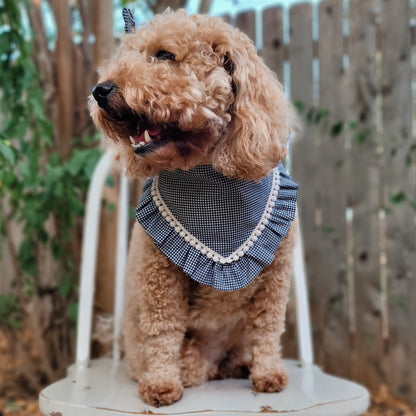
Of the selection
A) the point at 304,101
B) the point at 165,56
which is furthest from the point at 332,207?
the point at 165,56

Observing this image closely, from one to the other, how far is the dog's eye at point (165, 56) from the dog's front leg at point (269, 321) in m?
0.44

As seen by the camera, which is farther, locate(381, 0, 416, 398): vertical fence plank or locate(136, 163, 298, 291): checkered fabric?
locate(381, 0, 416, 398): vertical fence plank

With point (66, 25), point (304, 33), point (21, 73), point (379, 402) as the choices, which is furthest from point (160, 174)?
point (379, 402)

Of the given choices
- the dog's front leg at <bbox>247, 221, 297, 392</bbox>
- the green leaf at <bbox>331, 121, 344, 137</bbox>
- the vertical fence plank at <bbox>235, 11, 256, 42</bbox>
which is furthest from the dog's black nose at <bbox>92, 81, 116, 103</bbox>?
the vertical fence plank at <bbox>235, 11, 256, 42</bbox>

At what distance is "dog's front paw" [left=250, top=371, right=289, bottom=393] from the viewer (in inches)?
40.6

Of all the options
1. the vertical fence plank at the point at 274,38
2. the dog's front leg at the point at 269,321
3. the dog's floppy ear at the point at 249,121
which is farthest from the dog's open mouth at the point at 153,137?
the vertical fence plank at the point at 274,38

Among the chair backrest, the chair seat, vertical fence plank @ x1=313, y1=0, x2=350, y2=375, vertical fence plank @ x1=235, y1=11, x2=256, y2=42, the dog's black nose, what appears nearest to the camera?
the dog's black nose

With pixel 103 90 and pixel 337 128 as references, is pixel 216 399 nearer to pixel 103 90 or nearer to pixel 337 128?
pixel 103 90

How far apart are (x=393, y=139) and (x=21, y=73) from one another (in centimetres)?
144

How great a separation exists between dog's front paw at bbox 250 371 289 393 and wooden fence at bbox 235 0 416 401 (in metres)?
1.04

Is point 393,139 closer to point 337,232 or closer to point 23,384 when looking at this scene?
point 337,232

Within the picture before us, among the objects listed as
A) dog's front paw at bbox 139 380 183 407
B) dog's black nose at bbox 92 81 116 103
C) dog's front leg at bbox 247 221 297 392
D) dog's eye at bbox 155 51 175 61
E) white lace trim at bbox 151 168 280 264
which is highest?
dog's eye at bbox 155 51 175 61

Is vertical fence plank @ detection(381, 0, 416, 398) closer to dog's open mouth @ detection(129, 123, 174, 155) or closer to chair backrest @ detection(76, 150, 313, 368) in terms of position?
chair backrest @ detection(76, 150, 313, 368)

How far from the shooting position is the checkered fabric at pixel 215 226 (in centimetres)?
97
